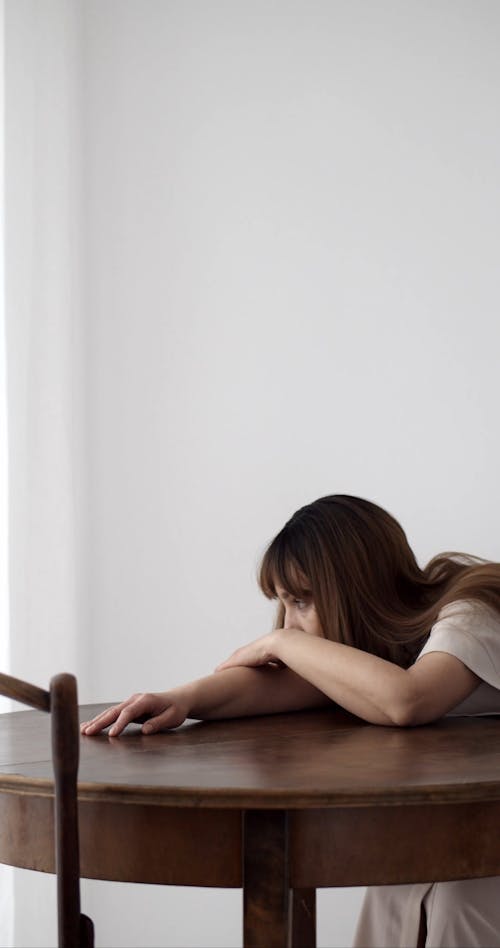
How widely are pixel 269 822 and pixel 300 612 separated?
2.72 feet

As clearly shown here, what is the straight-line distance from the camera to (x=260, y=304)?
2.81 meters

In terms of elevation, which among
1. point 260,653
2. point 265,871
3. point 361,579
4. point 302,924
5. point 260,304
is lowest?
point 302,924

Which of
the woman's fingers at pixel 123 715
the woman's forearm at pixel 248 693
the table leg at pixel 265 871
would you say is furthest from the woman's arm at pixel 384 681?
the table leg at pixel 265 871

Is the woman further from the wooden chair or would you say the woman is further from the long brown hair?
the wooden chair

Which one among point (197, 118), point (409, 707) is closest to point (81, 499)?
point (197, 118)

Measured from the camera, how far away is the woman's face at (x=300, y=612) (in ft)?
6.36

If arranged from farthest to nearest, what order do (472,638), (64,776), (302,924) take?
(302,924) < (472,638) < (64,776)

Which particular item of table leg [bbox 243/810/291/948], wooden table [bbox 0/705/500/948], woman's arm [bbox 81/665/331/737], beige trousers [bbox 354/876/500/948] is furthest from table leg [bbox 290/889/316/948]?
table leg [bbox 243/810/291/948]

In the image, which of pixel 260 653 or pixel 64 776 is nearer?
pixel 64 776

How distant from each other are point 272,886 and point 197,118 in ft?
7.24

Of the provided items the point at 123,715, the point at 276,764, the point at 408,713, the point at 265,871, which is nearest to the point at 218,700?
the point at 123,715

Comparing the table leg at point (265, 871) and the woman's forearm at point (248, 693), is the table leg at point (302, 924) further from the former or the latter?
the table leg at point (265, 871)

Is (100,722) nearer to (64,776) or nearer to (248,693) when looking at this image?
(248,693)

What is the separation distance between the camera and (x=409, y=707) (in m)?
1.59
